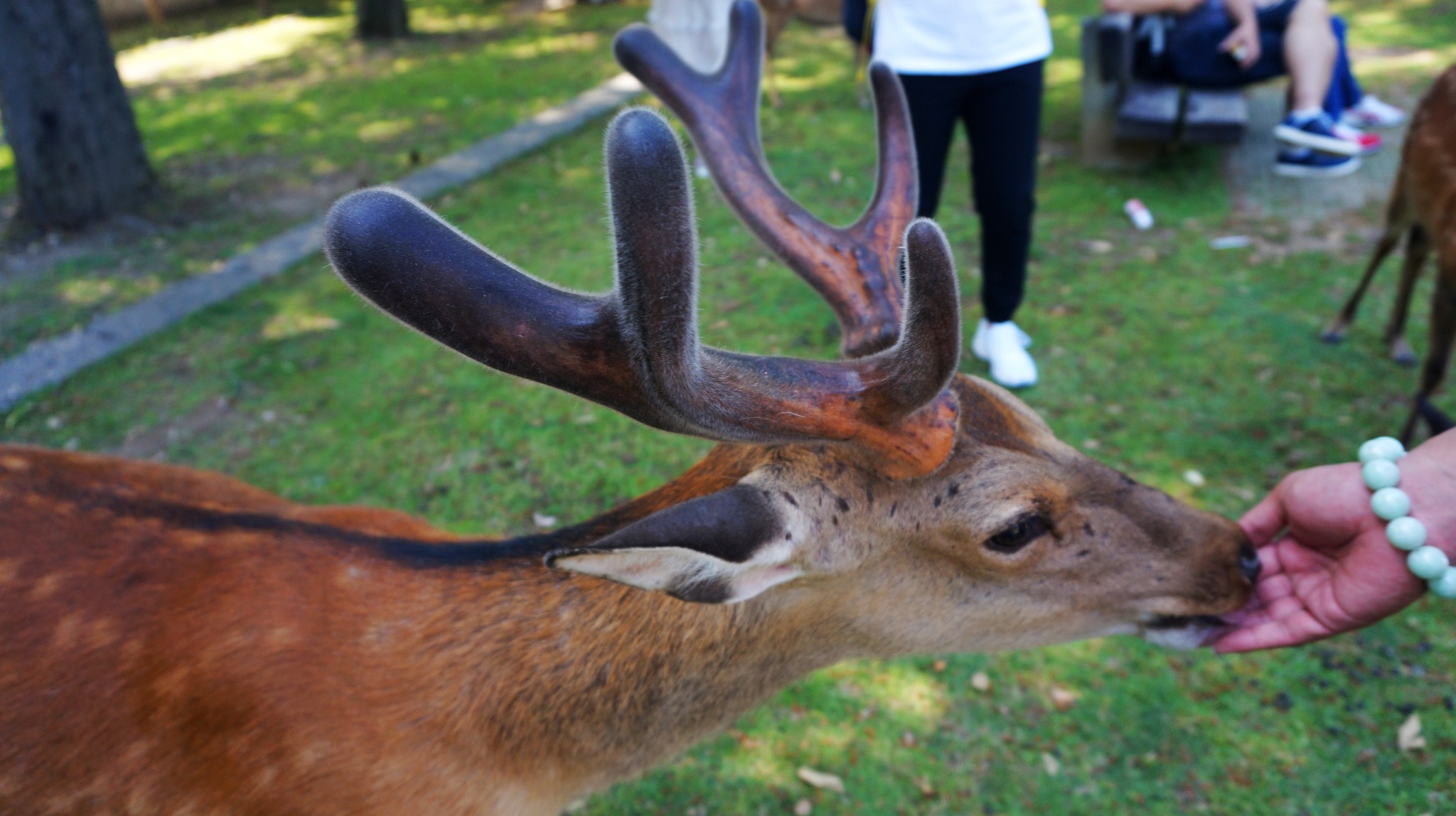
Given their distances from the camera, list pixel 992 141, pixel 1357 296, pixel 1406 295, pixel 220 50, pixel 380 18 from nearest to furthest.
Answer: pixel 992 141, pixel 1406 295, pixel 1357 296, pixel 380 18, pixel 220 50

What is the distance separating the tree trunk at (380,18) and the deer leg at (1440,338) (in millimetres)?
13290

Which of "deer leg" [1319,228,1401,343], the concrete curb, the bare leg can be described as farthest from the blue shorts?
the concrete curb

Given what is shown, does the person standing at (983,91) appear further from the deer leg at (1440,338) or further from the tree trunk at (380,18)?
the tree trunk at (380,18)

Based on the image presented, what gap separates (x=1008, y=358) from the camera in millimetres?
4586

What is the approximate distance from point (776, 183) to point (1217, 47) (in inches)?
205

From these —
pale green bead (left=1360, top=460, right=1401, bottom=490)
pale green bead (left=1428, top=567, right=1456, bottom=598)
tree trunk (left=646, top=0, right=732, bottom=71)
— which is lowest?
pale green bead (left=1428, top=567, right=1456, bottom=598)

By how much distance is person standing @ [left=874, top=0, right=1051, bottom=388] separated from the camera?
3.73 metres

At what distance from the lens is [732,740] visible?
3.12 meters

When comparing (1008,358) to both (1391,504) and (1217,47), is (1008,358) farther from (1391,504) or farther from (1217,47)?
(1217,47)

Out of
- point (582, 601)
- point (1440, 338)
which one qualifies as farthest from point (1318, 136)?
point (582, 601)

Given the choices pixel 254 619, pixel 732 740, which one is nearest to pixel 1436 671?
pixel 732 740

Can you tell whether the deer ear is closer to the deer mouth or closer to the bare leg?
the deer mouth

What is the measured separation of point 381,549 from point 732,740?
5.16 ft

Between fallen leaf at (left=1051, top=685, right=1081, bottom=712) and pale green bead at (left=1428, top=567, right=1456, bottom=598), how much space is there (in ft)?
4.37
